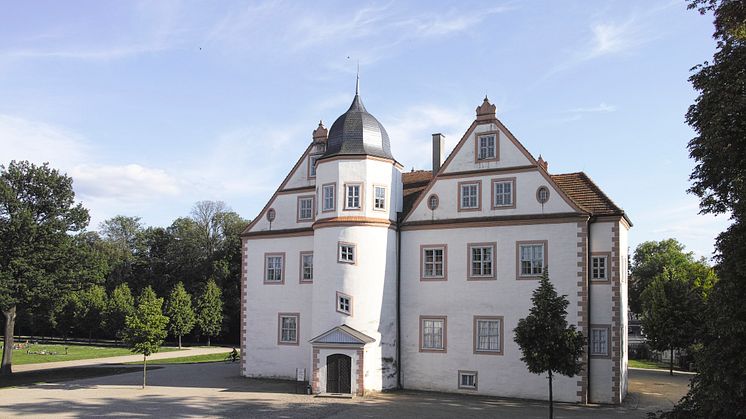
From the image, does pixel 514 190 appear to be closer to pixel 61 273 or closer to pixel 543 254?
pixel 543 254

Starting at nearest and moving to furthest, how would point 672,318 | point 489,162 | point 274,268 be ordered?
point 489,162 < point 274,268 < point 672,318

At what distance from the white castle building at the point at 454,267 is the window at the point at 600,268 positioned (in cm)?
4

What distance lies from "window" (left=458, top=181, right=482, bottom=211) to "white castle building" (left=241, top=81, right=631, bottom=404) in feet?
0.16

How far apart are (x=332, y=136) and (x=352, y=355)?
32.6 feet

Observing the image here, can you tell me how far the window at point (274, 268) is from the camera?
33188 millimetres

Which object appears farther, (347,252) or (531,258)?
(347,252)

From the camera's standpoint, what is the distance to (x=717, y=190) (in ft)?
61.5

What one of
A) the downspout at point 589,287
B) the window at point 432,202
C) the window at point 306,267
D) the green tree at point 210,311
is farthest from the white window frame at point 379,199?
Answer: the green tree at point 210,311

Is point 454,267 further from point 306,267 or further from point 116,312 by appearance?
point 116,312

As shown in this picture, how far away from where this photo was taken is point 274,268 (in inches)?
1316

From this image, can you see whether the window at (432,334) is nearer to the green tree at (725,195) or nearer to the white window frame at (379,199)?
the white window frame at (379,199)

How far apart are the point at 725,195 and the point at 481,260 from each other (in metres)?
11.5

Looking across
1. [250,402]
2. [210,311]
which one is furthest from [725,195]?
[210,311]

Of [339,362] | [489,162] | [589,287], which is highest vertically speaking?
[489,162]
